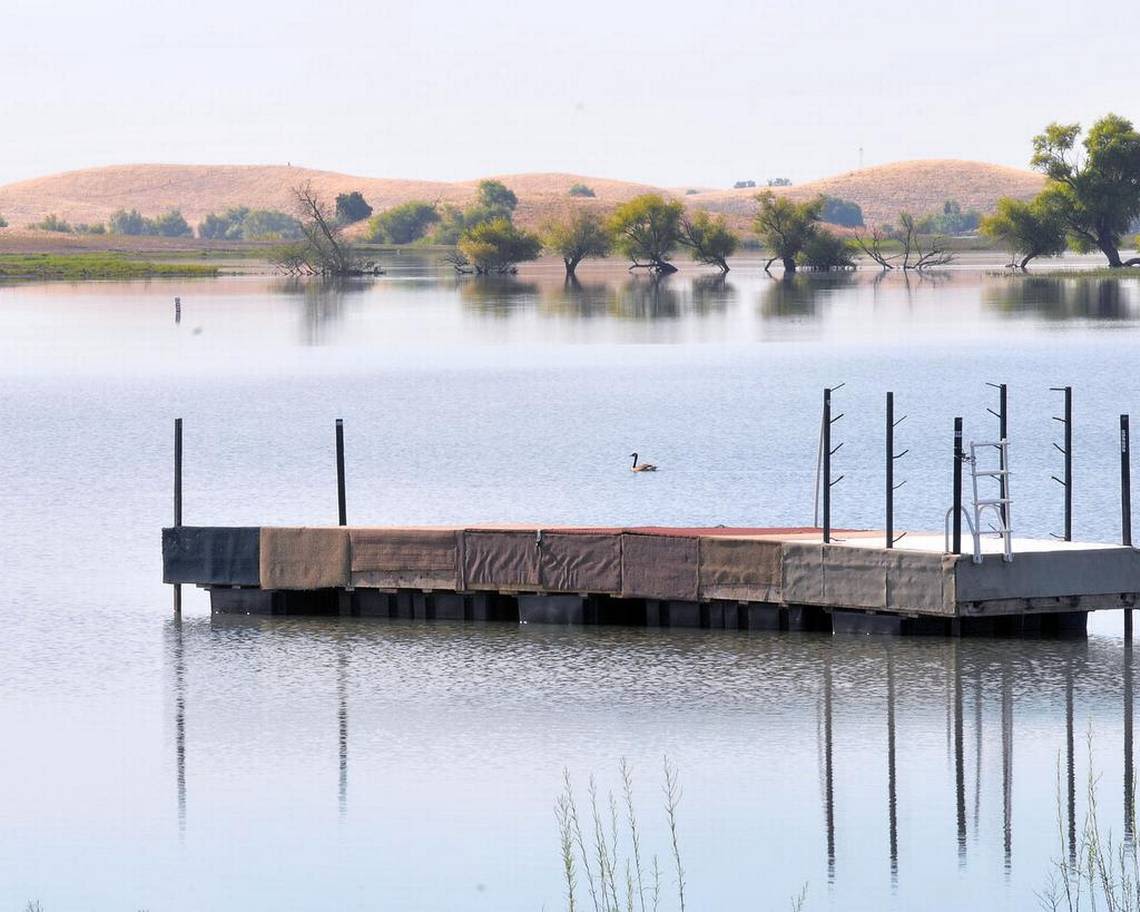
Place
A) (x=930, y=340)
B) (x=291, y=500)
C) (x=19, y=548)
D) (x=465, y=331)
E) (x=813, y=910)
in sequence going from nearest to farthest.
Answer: (x=813, y=910) → (x=19, y=548) → (x=291, y=500) → (x=930, y=340) → (x=465, y=331)

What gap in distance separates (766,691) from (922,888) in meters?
7.48

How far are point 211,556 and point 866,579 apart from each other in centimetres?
1013

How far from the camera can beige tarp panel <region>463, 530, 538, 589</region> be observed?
30.7 meters

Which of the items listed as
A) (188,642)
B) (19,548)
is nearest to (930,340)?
(19,548)

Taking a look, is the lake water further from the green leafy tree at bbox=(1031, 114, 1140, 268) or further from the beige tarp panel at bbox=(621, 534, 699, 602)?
the green leafy tree at bbox=(1031, 114, 1140, 268)

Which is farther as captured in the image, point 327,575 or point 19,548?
point 19,548

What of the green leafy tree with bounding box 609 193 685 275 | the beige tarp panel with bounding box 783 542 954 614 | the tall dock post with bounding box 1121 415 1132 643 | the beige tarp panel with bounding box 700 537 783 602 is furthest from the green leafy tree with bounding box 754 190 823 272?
the beige tarp panel with bounding box 783 542 954 614

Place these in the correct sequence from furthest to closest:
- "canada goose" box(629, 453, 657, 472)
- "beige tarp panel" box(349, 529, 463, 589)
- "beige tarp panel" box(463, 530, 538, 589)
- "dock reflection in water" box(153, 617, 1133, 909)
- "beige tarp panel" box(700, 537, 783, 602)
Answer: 1. "canada goose" box(629, 453, 657, 472)
2. "beige tarp panel" box(349, 529, 463, 589)
3. "beige tarp panel" box(463, 530, 538, 589)
4. "beige tarp panel" box(700, 537, 783, 602)
5. "dock reflection in water" box(153, 617, 1133, 909)

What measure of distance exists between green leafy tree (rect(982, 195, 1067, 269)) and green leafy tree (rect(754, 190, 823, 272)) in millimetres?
15434

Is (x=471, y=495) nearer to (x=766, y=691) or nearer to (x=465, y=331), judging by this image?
(x=766, y=691)

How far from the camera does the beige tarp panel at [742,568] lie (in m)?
29.5

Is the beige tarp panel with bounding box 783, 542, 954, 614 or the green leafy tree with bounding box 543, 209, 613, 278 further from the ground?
the green leafy tree with bounding box 543, 209, 613, 278

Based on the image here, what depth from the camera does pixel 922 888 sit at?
770 inches

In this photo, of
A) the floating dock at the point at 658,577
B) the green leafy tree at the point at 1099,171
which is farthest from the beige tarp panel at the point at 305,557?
the green leafy tree at the point at 1099,171
